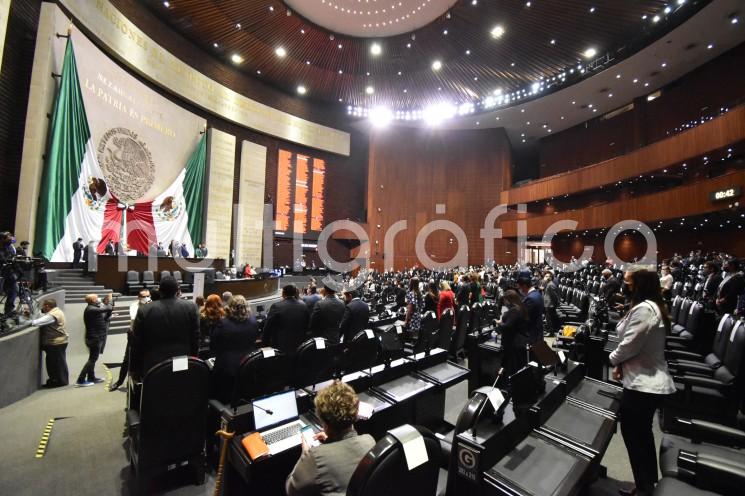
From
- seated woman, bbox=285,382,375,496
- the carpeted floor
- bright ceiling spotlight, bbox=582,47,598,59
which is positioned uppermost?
bright ceiling spotlight, bbox=582,47,598,59

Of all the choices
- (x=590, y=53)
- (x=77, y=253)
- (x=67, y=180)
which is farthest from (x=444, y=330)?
(x=590, y=53)

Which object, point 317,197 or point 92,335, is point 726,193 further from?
point 317,197

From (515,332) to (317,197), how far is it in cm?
1766

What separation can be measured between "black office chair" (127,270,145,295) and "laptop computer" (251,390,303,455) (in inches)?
354

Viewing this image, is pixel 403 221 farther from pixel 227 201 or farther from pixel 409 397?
pixel 409 397

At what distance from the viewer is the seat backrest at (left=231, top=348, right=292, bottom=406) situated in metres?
2.22

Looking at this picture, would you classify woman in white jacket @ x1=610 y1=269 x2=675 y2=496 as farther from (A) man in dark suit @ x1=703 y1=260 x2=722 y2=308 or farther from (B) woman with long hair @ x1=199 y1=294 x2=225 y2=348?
(A) man in dark suit @ x1=703 y1=260 x2=722 y2=308

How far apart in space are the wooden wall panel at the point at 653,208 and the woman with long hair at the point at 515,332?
34.4 feet

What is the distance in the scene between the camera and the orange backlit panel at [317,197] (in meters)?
19.8

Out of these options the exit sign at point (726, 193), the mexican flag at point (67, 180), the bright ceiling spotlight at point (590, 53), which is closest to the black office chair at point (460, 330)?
the exit sign at point (726, 193)

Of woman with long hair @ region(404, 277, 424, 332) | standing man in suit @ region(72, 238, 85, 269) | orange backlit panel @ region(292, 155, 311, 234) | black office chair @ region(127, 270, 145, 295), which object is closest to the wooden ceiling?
orange backlit panel @ region(292, 155, 311, 234)

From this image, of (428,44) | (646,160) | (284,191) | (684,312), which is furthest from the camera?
(284,191)

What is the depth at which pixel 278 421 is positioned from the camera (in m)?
1.95

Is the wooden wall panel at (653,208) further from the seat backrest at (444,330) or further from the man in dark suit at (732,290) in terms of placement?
the seat backrest at (444,330)
